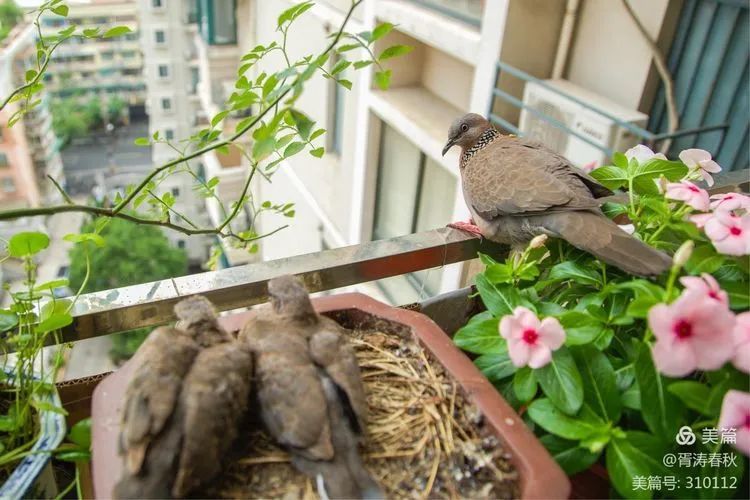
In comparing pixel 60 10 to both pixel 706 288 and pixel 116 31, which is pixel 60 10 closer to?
pixel 116 31

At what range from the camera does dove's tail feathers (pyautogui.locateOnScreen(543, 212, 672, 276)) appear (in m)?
0.85

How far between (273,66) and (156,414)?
519cm

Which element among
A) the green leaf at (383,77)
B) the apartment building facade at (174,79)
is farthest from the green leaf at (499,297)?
the apartment building facade at (174,79)

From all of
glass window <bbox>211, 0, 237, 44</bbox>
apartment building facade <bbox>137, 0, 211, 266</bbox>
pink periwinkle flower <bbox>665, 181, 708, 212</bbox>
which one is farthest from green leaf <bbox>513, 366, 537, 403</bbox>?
apartment building facade <bbox>137, 0, 211, 266</bbox>

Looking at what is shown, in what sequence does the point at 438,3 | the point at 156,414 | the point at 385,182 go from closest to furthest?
1. the point at 156,414
2. the point at 438,3
3. the point at 385,182

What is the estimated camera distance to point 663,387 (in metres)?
0.70

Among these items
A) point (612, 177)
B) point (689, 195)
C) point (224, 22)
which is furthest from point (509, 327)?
point (224, 22)

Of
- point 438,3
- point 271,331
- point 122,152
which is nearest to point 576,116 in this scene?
point 438,3

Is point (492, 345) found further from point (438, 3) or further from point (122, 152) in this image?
point (122, 152)

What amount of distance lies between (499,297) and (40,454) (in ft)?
2.08

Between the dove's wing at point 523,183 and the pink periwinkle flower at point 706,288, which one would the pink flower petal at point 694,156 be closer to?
the dove's wing at point 523,183

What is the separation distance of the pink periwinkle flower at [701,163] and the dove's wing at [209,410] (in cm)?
81

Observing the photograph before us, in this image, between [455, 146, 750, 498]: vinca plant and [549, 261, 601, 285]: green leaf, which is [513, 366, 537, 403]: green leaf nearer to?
[455, 146, 750, 498]: vinca plant

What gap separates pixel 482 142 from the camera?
1637 mm
